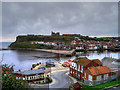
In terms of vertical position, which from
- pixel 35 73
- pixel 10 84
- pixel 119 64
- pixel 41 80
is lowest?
pixel 41 80

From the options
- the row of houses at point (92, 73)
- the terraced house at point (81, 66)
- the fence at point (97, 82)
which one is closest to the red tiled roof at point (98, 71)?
the row of houses at point (92, 73)

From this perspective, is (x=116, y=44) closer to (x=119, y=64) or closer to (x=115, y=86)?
(x=119, y=64)

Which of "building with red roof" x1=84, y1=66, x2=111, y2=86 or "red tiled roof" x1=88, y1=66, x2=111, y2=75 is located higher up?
"red tiled roof" x1=88, y1=66, x2=111, y2=75

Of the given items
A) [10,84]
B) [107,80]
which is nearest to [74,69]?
[107,80]

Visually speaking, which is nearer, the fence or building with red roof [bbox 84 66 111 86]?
the fence

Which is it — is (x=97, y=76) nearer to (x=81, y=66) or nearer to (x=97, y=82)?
(x=97, y=82)

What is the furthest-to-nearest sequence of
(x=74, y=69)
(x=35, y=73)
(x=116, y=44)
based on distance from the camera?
(x=116, y=44) < (x=74, y=69) < (x=35, y=73)

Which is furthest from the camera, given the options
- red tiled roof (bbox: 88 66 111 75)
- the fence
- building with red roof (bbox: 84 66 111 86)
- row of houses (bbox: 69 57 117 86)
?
red tiled roof (bbox: 88 66 111 75)

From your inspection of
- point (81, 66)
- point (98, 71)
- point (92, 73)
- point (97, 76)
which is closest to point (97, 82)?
point (97, 76)

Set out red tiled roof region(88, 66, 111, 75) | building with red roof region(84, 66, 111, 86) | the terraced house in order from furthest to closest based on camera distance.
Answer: the terraced house, red tiled roof region(88, 66, 111, 75), building with red roof region(84, 66, 111, 86)

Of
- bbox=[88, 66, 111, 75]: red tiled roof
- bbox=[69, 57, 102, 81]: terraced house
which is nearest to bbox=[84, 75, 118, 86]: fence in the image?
bbox=[88, 66, 111, 75]: red tiled roof

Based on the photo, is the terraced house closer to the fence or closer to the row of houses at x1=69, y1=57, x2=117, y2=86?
the row of houses at x1=69, y1=57, x2=117, y2=86

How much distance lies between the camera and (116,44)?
5497 cm

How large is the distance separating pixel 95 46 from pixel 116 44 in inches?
418
